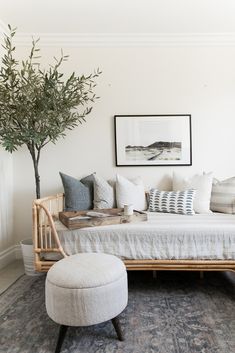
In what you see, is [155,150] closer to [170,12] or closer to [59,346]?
[170,12]

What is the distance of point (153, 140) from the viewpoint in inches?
121

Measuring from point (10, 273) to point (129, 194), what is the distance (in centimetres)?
150

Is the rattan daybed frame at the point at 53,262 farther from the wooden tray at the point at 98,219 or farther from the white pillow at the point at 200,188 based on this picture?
the white pillow at the point at 200,188

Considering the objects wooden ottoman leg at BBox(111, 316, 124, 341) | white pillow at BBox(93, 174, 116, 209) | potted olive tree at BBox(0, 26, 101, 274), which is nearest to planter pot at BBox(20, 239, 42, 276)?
white pillow at BBox(93, 174, 116, 209)

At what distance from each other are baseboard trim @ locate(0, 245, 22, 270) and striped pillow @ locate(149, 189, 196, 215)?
1.69 meters

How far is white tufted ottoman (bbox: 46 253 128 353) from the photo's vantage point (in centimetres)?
148

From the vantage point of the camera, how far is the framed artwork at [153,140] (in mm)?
3066

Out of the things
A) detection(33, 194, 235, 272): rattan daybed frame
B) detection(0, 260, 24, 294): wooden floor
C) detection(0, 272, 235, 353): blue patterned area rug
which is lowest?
detection(0, 260, 24, 294): wooden floor

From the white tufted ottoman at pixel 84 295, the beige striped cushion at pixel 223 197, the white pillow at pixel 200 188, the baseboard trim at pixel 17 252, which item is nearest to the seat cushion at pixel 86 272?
the white tufted ottoman at pixel 84 295

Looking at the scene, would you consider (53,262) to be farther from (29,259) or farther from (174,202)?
(174,202)

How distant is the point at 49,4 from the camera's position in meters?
2.44

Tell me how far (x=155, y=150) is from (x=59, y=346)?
86.1 inches

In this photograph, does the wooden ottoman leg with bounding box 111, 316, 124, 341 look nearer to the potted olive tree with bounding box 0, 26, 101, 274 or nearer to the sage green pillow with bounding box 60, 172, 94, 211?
the sage green pillow with bounding box 60, 172, 94, 211

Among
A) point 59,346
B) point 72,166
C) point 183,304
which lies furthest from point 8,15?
point 183,304
